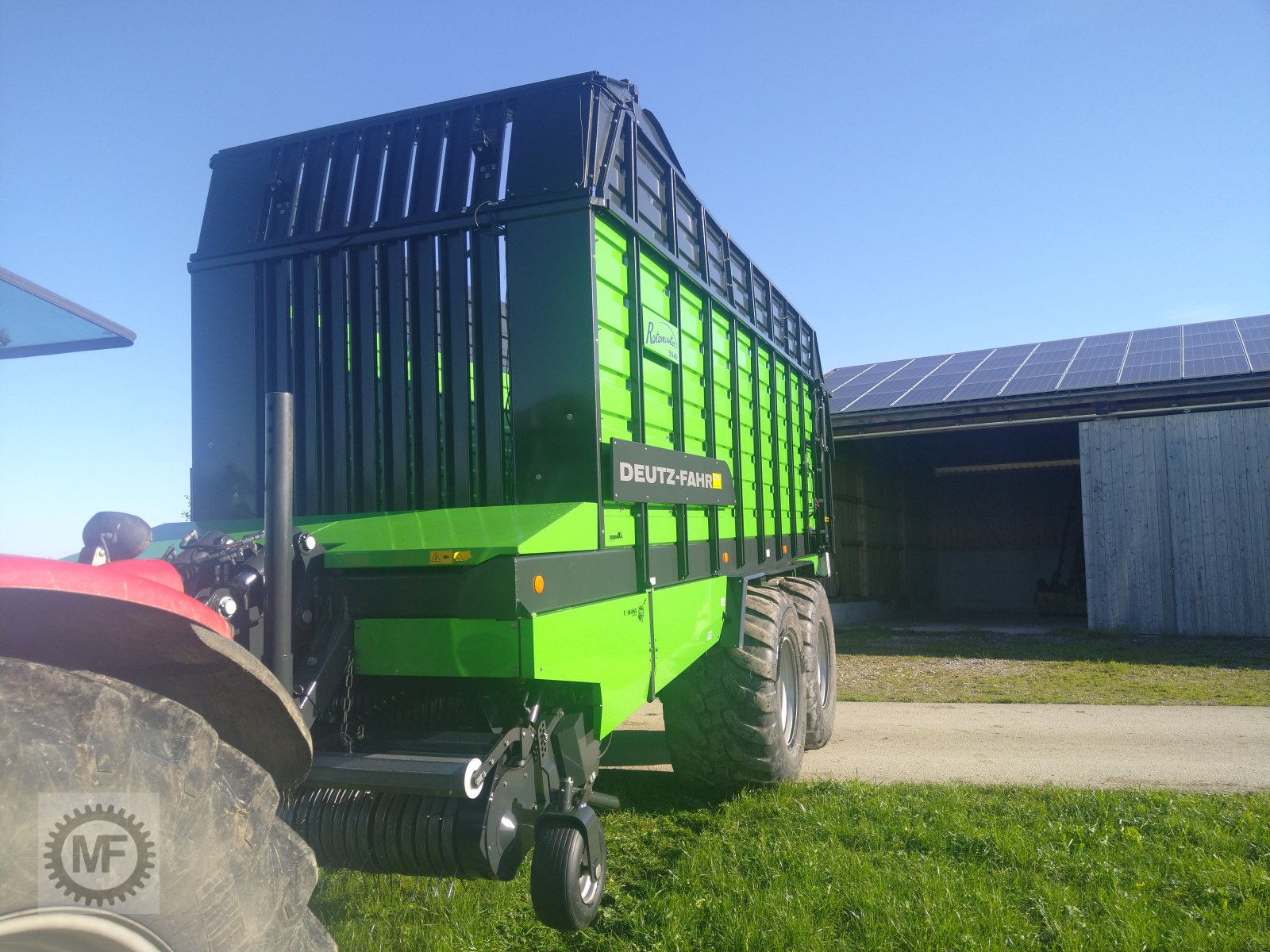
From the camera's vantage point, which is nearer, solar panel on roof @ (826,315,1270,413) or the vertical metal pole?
the vertical metal pole

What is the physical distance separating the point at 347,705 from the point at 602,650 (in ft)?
2.68

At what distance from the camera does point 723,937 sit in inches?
134

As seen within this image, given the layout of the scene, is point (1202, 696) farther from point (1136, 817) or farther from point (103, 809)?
point (103, 809)

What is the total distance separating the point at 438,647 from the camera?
2646 millimetres

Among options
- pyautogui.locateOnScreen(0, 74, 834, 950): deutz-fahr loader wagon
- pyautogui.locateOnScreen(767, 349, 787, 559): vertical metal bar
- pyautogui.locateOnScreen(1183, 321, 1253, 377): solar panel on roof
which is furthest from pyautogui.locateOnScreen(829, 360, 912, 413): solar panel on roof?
pyautogui.locateOnScreen(0, 74, 834, 950): deutz-fahr loader wagon

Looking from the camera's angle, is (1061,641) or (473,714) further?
(1061,641)

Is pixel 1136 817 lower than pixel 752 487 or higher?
lower

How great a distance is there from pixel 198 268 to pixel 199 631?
269cm

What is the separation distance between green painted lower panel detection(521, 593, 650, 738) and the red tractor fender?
0.72m

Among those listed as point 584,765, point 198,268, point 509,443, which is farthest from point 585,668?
point 198,268

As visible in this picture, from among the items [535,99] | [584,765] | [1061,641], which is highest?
[535,99]

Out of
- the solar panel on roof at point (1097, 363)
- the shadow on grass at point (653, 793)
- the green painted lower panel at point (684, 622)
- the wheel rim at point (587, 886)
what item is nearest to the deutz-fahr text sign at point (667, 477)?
the green painted lower panel at point (684, 622)

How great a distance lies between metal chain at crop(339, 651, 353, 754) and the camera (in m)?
2.63

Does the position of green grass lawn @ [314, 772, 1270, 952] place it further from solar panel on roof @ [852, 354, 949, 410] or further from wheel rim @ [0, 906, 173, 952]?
solar panel on roof @ [852, 354, 949, 410]
